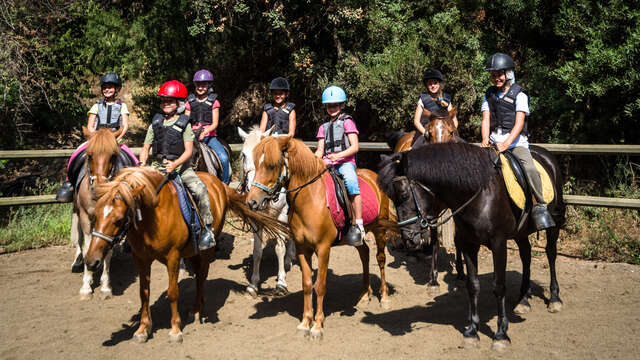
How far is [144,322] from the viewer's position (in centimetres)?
525

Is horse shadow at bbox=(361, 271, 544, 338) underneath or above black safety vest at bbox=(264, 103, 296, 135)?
underneath

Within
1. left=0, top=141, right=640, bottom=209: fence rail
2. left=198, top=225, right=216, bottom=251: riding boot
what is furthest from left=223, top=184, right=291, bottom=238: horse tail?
left=0, top=141, right=640, bottom=209: fence rail

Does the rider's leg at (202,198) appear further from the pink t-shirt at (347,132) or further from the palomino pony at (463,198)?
the palomino pony at (463,198)

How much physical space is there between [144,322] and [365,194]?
9.64 feet

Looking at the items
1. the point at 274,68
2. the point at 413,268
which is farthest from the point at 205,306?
the point at 274,68

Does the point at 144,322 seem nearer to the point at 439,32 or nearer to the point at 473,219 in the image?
the point at 473,219

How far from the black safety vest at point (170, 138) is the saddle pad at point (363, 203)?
1749 millimetres

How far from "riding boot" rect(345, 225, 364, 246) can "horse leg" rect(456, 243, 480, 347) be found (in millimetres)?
1150

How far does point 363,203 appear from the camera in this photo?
6.09m

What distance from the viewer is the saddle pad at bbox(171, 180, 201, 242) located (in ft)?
17.8

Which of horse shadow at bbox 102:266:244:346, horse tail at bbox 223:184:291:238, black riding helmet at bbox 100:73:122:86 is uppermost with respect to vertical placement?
black riding helmet at bbox 100:73:122:86

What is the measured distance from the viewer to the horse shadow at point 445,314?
5637 millimetres

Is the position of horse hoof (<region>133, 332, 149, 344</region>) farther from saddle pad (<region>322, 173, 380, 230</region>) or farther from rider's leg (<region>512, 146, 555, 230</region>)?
rider's leg (<region>512, 146, 555, 230</region>)

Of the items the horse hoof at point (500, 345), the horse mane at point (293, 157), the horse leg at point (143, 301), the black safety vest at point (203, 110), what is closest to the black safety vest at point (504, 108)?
the horse mane at point (293, 157)
